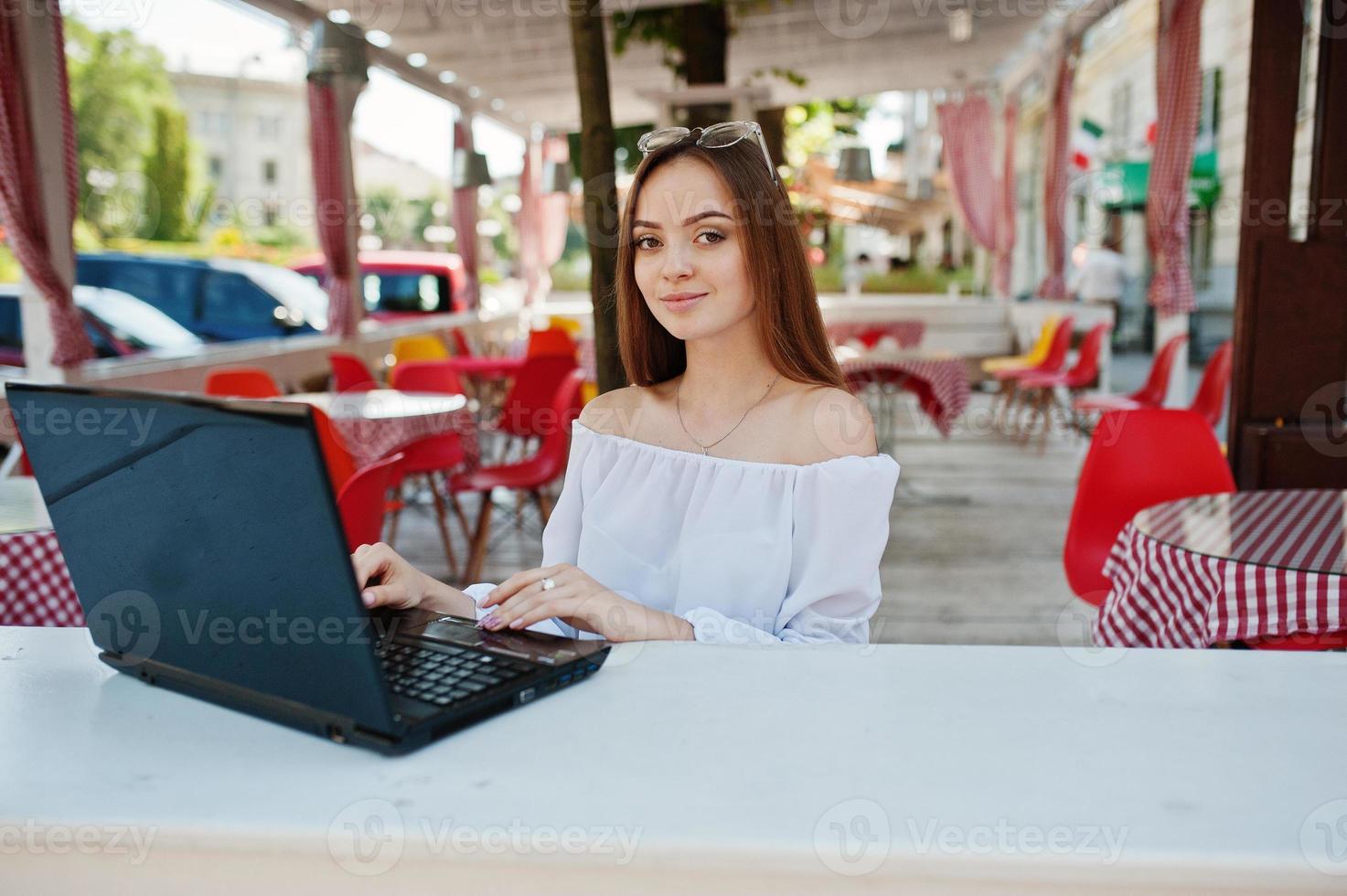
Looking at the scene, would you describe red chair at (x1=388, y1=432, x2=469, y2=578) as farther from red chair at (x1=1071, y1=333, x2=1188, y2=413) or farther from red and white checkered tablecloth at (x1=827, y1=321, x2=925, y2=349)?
red and white checkered tablecloth at (x1=827, y1=321, x2=925, y2=349)

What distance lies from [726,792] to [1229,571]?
1560 millimetres

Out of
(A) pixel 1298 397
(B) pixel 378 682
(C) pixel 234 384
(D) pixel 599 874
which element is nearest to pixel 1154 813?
(D) pixel 599 874

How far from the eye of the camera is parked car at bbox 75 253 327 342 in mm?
10344

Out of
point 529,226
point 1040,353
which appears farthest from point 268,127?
point 1040,353

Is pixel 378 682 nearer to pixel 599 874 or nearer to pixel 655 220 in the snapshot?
pixel 599 874

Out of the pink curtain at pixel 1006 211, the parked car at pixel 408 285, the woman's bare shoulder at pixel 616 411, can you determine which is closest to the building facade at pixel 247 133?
the parked car at pixel 408 285

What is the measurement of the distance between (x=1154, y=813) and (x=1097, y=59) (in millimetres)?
21004

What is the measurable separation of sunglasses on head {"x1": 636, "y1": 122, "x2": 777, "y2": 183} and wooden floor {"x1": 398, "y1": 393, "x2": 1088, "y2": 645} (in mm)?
2370

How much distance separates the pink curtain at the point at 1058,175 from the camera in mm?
10258

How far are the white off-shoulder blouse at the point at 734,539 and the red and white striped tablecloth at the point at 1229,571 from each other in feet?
2.86

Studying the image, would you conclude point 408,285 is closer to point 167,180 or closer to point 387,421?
point 387,421

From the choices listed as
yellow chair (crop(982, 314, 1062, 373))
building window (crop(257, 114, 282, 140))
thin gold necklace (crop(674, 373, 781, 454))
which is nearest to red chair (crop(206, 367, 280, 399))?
thin gold necklace (crop(674, 373, 781, 454))

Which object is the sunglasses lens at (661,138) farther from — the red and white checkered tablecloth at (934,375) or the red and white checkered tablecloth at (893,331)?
the red and white checkered tablecloth at (893,331)

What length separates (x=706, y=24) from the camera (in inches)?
266
